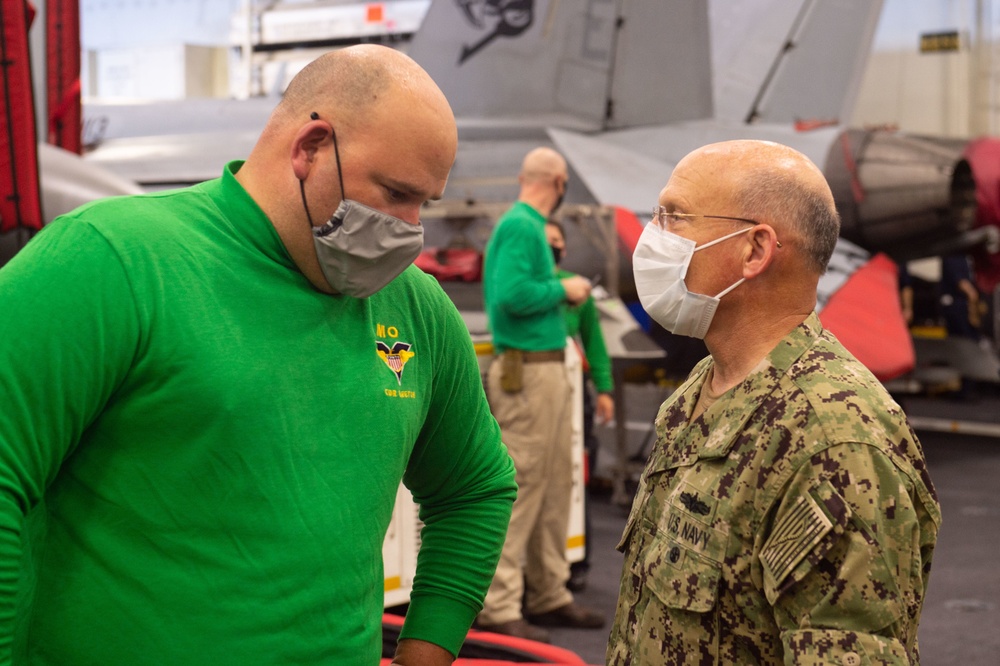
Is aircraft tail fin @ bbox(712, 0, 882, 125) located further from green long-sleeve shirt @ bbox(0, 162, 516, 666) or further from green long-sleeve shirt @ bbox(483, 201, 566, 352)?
green long-sleeve shirt @ bbox(0, 162, 516, 666)

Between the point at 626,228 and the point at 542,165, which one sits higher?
the point at 542,165

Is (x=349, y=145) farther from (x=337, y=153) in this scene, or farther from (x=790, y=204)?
(x=790, y=204)

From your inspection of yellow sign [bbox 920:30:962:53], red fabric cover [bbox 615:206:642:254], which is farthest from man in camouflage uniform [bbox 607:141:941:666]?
yellow sign [bbox 920:30:962:53]

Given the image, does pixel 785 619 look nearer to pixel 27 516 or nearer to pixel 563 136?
pixel 27 516

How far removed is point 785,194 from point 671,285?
235 millimetres

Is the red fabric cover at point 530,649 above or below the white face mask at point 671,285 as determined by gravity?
below

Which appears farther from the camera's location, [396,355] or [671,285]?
[671,285]

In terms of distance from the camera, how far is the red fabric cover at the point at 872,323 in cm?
688

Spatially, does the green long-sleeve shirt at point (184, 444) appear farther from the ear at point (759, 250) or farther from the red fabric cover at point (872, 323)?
the red fabric cover at point (872, 323)

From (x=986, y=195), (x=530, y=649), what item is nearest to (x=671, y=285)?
(x=530, y=649)

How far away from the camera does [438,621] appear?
1545 mm

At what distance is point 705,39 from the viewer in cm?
886

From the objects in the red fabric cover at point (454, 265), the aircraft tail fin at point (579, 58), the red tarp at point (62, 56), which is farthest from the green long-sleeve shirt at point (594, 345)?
the aircraft tail fin at point (579, 58)

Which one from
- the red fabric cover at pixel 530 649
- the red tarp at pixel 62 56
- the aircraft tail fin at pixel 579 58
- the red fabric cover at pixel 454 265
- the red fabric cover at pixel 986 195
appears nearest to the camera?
the red fabric cover at pixel 530 649
